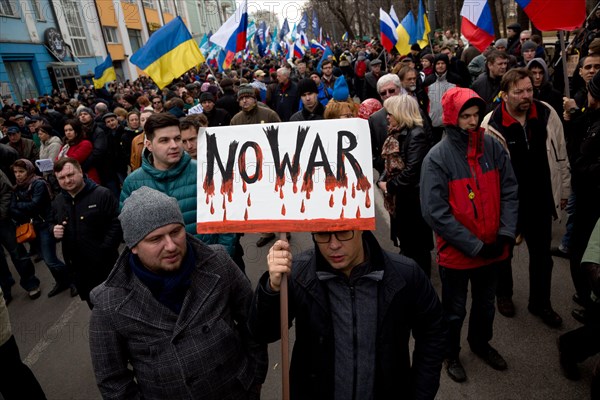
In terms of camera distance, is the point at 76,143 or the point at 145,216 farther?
the point at 76,143

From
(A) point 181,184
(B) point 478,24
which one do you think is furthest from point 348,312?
(B) point 478,24

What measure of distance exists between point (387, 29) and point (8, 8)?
1928 centimetres

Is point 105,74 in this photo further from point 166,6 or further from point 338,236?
point 166,6

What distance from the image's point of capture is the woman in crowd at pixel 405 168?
3277mm

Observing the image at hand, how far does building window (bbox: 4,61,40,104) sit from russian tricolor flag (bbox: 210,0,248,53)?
1599 cm

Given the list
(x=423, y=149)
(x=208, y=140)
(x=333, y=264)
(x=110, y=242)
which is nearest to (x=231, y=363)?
(x=333, y=264)

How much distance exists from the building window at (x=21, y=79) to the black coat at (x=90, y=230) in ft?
66.3

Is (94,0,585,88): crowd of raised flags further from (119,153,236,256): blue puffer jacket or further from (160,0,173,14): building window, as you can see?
(160,0,173,14): building window

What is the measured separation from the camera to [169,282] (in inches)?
71.0

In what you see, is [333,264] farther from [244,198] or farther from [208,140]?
[208,140]

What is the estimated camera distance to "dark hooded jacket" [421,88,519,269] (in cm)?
250

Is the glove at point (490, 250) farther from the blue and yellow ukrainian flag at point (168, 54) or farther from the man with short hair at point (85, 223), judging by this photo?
the blue and yellow ukrainian flag at point (168, 54)

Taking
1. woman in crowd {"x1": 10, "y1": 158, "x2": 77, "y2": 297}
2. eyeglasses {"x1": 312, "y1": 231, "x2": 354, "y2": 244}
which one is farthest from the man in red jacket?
woman in crowd {"x1": 10, "y1": 158, "x2": 77, "y2": 297}

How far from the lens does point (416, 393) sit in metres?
1.80
